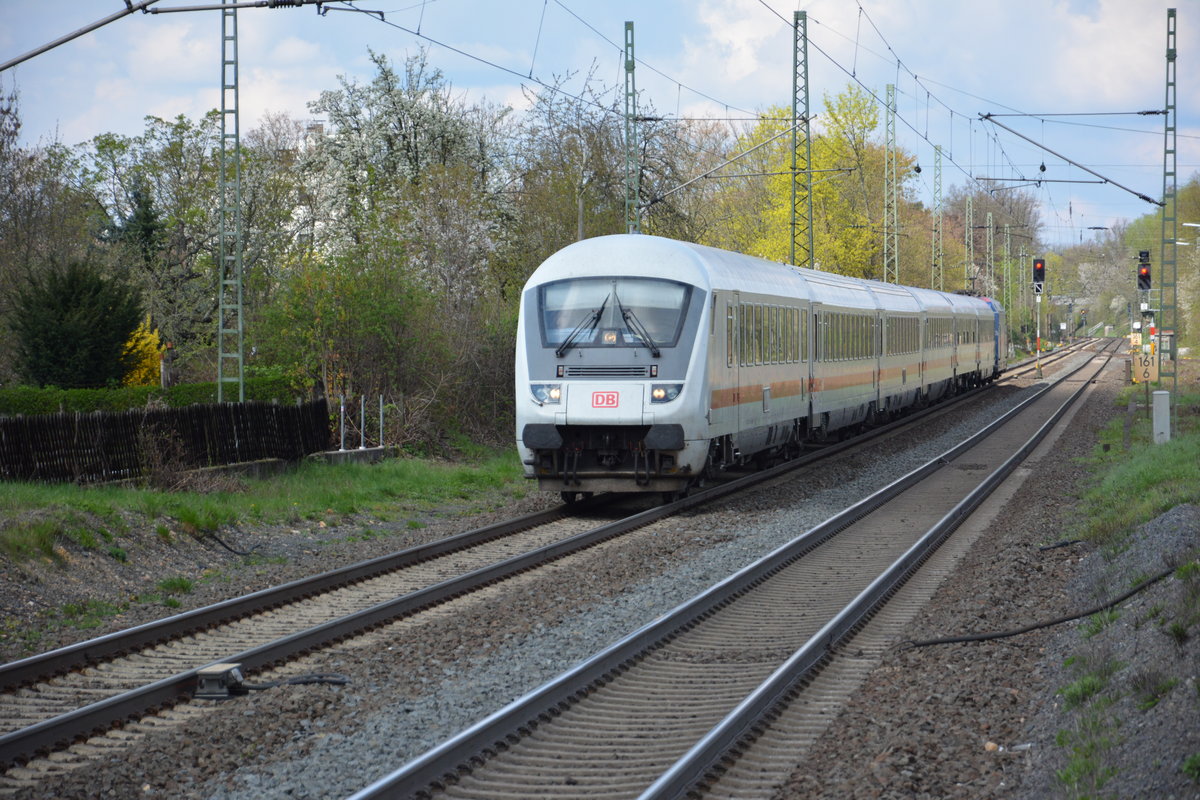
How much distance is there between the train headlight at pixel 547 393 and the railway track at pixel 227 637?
6.85 feet

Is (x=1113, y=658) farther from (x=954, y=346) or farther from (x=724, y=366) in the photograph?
(x=954, y=346)

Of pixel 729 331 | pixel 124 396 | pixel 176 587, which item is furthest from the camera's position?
pixel 124 396

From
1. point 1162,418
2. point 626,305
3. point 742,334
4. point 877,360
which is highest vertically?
point 626,305

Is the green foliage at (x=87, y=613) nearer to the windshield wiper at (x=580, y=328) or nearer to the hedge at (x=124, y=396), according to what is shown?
the windshield wiper at (x=580, y=328)

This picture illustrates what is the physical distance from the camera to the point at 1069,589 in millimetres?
11391

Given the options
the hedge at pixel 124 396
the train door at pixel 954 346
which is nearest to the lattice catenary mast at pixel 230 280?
the hedge at pixel 124 396

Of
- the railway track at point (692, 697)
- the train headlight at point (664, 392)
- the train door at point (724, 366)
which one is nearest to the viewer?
the railway track at point (692, 697)

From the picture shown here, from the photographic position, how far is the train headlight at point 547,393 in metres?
16.0

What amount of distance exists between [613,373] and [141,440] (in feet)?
20.3

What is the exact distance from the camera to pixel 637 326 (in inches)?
633

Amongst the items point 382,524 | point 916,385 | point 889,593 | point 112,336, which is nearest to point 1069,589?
point 889,593

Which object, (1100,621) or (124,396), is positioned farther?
(124,396)

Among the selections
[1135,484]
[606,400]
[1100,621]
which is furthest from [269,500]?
[1135,484]

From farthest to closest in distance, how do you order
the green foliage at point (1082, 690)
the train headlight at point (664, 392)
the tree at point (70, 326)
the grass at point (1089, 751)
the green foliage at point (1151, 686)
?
the tree at point (70, 326)
the train headlight at point (664, 392)
the green foliage at point (1082, 690)
the green foliage at point (1151, 686)
the grass at point (1089, 751)
